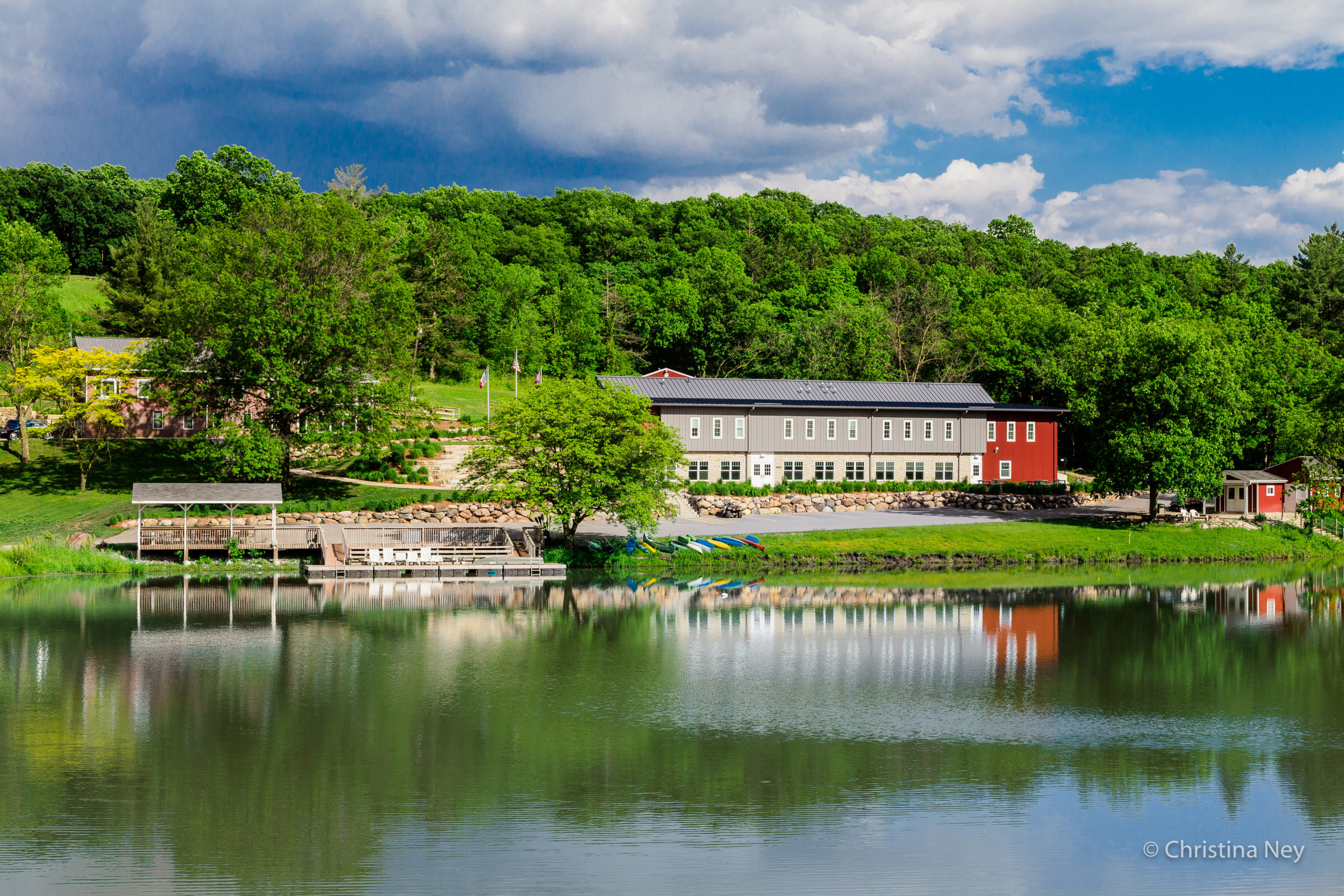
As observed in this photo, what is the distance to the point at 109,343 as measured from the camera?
65562 millimetres

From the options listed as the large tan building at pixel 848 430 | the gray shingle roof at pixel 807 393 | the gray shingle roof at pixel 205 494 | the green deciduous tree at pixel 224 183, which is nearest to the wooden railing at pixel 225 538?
the gray shingle roof at pixel 205 494

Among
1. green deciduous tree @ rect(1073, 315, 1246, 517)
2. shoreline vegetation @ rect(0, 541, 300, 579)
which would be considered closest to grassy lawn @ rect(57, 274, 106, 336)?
shoreline vegetation @ rect(0, 541, 300, 579)

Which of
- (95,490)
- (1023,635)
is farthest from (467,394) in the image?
(1023,635)

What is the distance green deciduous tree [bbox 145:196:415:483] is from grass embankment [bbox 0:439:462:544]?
8.22ft

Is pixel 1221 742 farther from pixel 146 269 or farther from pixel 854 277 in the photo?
pixel 854 277

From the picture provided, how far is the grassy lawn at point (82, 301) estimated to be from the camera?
3275 inches

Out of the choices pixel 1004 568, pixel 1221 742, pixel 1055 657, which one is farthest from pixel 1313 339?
pixel 1221 742

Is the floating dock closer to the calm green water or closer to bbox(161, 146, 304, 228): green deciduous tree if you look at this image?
the calm green water

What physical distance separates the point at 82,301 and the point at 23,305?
28100mm

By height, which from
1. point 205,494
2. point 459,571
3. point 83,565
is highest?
point 205,494

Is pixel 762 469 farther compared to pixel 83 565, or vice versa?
pixel 762 469

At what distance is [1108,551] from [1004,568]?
22.8 ft

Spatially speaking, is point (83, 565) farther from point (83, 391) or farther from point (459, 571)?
point (83, 391)

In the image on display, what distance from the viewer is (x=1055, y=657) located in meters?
29.7
